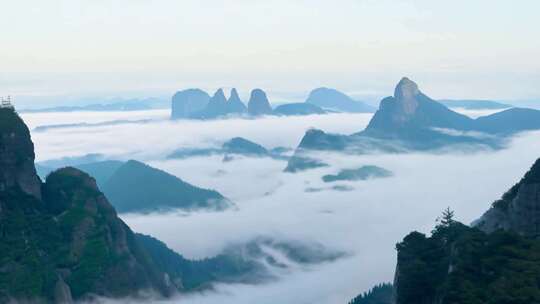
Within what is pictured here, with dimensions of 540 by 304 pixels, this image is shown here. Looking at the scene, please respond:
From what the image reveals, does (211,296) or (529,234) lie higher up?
(529,234)

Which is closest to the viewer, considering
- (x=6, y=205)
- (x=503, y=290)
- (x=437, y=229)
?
(x=503, y=290)

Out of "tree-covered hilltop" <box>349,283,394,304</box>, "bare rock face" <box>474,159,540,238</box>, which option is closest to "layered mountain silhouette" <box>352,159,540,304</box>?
"bare rock face" <box>474,159,540,238</box>

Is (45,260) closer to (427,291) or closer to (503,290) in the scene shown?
(427,291)

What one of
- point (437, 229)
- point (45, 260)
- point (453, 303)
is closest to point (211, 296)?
point (45, 260)

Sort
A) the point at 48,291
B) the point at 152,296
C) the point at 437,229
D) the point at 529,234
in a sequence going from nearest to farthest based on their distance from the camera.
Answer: the point at 529,234, the point at 437,229, the point at 48,291, the point at 152,296

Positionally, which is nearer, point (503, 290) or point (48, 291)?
point (503, 290)

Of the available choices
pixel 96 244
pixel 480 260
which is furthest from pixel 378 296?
pixel 480 260

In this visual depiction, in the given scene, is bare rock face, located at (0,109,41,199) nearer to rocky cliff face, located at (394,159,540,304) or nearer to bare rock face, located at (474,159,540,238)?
rocky cliff face, located at (394,159,540,304)
